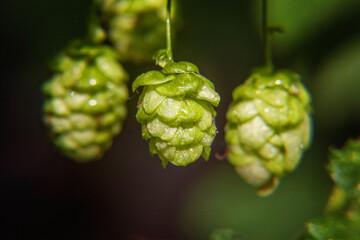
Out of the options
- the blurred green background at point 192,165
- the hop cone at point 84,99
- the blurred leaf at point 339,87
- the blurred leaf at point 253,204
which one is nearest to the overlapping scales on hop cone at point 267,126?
the hop cone at point 84,99

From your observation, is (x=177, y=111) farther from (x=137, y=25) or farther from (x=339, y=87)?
(x=339, y=87)

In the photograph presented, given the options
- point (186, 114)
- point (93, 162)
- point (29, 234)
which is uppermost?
point (186, 114)

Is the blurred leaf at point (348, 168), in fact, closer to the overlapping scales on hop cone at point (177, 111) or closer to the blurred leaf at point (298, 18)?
the overlapping scales on hop cone at point (177, 111)

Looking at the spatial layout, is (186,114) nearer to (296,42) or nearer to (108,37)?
(108,37)

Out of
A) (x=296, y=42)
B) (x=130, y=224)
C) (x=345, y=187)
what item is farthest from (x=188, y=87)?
(x=130, y=224)

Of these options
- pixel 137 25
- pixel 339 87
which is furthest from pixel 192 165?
pixel 137 25

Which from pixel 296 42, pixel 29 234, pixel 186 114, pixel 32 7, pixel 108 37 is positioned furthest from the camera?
pixel 29 234

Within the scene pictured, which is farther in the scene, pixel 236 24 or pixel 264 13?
pixel 236 24
